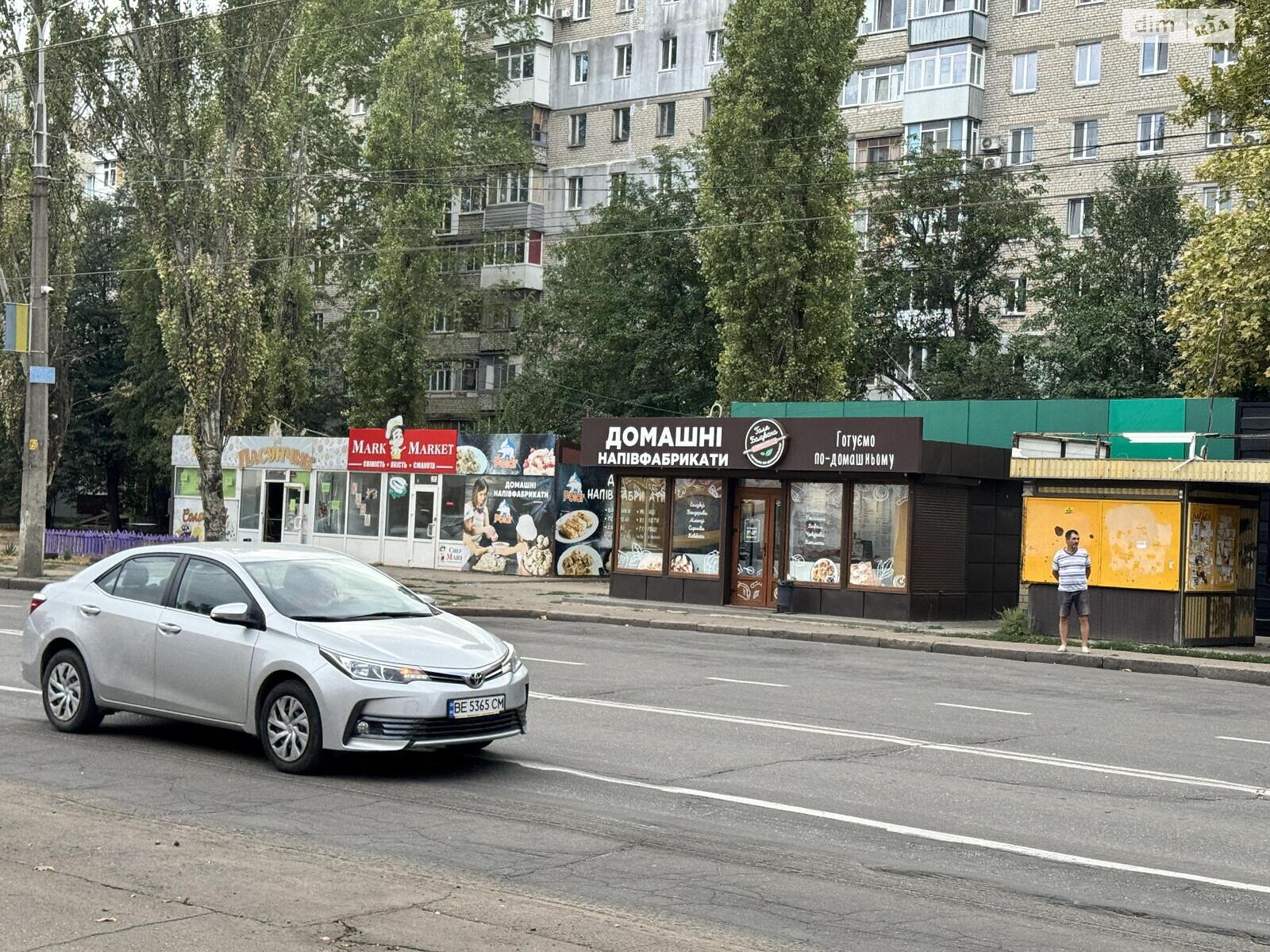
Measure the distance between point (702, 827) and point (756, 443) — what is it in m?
19.8

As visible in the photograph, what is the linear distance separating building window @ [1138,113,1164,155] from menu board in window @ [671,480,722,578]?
27.3 meters

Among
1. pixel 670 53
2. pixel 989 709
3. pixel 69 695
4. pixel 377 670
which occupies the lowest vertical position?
pixel 989 709

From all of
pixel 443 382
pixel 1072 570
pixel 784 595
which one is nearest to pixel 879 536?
pixel 784 595

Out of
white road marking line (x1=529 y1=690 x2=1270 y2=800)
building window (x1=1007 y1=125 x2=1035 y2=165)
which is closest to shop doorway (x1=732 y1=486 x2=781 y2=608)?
white road marking line (x1=529 y1=690 x2=1270 y2=800)

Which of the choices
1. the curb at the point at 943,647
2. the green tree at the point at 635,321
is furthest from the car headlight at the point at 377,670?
the green tree at the point at 635,321

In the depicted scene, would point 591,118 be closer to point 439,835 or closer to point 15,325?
point 15,325

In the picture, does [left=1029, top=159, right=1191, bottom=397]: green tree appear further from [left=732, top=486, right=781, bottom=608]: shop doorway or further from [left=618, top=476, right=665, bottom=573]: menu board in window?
[left=618, top=476, right=665, bottom=573]: menu board in window

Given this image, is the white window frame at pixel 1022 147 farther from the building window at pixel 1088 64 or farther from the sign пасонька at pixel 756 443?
the sign пасонька at pixel 756 443

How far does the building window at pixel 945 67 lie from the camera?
5206 centimetres

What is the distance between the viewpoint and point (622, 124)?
202 feet

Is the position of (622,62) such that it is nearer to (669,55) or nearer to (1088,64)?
(669,55)

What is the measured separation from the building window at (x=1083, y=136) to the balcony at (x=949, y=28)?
459cm

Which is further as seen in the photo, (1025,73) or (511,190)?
(511,190)

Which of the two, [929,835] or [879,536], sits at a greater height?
[879,536]
